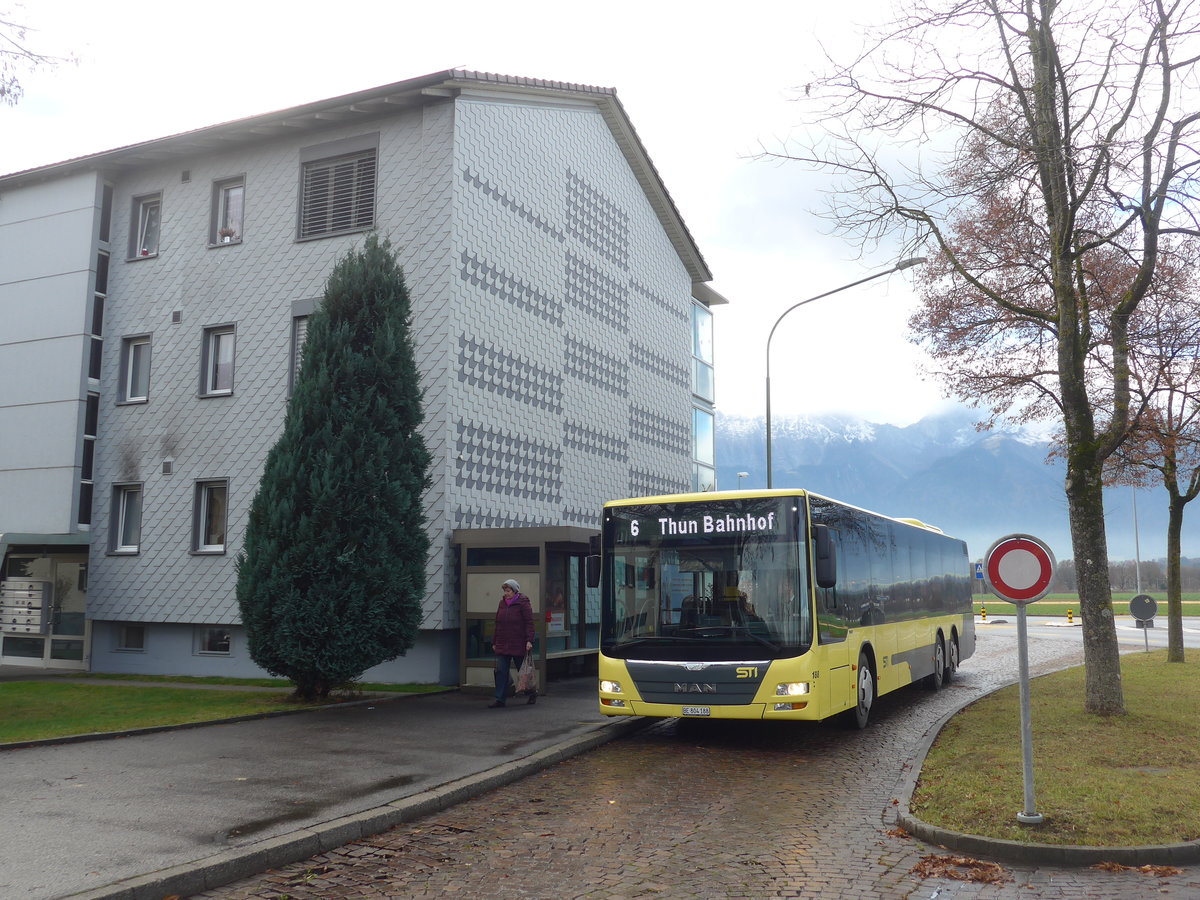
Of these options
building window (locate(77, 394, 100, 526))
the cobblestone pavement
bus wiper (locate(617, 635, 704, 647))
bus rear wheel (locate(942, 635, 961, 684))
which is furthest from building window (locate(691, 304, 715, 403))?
the cobblestone pavement

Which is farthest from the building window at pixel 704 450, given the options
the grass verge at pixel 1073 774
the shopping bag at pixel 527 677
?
the grass verge at pixel 1073 774

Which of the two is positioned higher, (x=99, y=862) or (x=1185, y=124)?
(x=1185, y=124)

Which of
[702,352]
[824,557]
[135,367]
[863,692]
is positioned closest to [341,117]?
[135,367]

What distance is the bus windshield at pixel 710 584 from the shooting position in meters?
11.3

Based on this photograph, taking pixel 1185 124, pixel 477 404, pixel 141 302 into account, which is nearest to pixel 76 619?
pixel 141 302

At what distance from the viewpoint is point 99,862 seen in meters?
6.17

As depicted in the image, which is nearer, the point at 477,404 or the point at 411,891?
the point at 411,891

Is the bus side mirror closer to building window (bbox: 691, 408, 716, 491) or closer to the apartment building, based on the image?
the apartment building

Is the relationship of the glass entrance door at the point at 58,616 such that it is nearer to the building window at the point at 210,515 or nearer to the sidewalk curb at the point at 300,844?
the building window at the point at 210,515

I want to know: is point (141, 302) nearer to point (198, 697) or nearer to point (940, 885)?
point (198, 697)

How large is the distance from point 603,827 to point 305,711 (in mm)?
7616

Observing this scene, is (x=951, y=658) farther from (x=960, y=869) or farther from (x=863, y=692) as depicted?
(x=960, y=869)

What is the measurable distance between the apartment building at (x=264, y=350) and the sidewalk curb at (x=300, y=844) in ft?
23.6

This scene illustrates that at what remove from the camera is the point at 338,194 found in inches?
776
